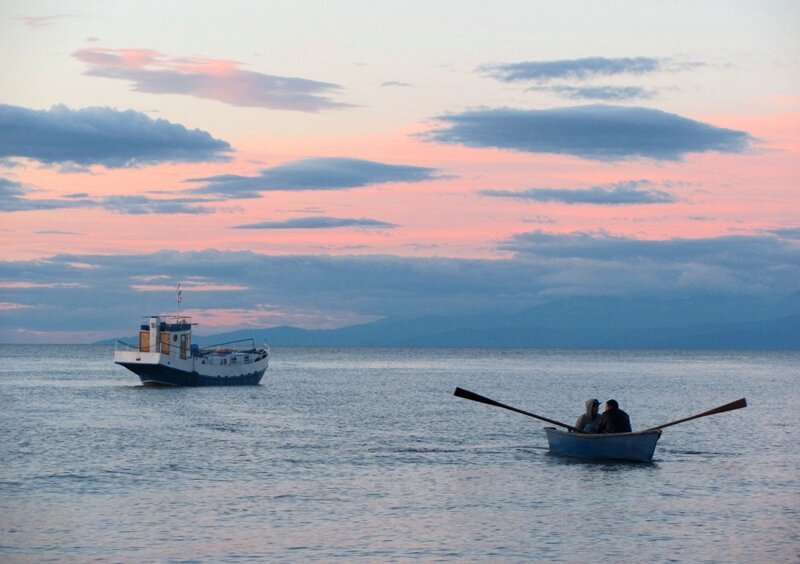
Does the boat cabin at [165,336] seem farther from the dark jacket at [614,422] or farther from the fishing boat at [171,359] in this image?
the dark jacket at [614,422]

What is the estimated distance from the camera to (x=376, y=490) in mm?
39344

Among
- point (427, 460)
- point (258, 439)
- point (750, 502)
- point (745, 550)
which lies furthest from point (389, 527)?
point (258, 439)

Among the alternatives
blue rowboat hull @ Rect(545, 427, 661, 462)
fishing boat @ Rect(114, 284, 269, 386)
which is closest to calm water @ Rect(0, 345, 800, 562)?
blue rowboat hull @ Rect(545, 427, 661, 462)

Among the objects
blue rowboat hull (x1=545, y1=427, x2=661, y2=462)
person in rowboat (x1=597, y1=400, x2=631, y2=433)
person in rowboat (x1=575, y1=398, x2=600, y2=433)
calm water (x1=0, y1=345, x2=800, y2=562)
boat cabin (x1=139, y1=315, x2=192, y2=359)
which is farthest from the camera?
boat cabin (x1=139, y1=315, x2=192, y2=359)

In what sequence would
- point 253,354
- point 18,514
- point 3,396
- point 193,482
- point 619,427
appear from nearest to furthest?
point 18,514 < point 193,482 < point 619,427 < point 3,396 < point 253,354

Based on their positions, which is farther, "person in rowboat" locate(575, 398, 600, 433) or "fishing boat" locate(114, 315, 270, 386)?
"fishing boat" locate(114, 315, 270, 386)

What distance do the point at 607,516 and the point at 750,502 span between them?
18.2ft

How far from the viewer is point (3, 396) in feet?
334

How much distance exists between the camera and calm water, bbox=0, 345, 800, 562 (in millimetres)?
29672

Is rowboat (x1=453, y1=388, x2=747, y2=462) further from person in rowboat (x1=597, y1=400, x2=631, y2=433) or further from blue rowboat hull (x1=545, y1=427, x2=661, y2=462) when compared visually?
person in rowboat (x1=597, y1=400, x2=631, y2=433)

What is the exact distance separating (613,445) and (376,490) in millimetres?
11117

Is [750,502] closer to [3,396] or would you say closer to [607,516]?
[607,516]

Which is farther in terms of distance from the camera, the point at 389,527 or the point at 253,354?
the point at 253,354

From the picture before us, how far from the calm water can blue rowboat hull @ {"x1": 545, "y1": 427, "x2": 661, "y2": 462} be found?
0.74 m
